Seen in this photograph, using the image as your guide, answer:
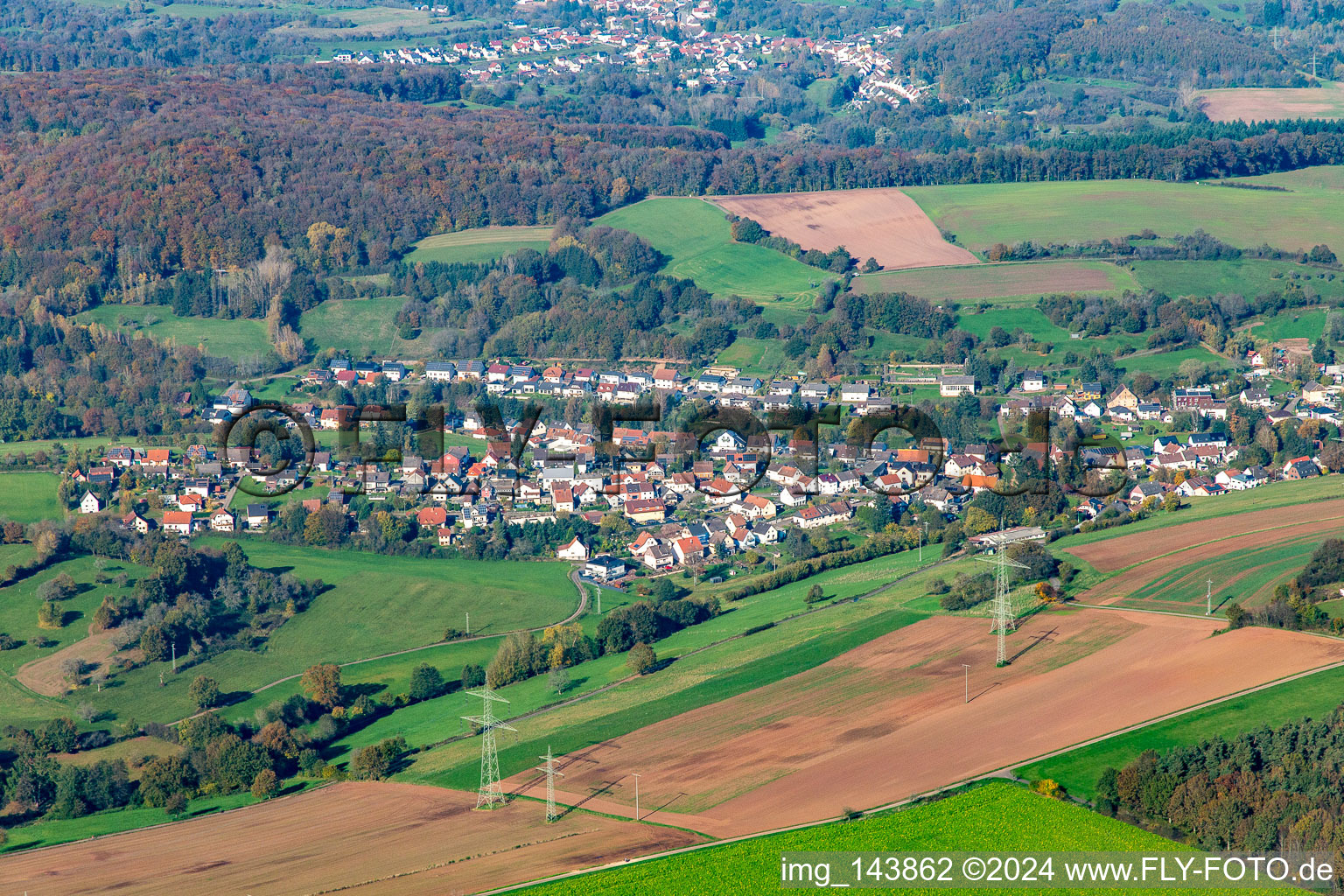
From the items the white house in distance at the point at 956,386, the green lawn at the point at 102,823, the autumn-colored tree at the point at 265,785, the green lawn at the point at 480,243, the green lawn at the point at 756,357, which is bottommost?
the green lawn at the point at 102,823

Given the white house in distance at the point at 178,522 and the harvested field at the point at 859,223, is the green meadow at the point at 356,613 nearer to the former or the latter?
the white house in distance at the point at 178,522

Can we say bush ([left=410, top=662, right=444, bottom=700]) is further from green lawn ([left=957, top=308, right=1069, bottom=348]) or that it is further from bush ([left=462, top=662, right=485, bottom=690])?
green lawn ([left=957, top=308, right=1069, bottom=348])

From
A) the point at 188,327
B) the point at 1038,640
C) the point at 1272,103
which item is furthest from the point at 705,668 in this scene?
the point at 1272,103

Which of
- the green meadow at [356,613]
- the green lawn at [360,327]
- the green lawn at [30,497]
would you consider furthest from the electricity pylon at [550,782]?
the green lawn at [360,327]

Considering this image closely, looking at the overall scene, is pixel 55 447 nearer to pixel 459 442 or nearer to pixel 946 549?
pixel 459 442

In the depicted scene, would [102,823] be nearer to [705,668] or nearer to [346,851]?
[346,851]

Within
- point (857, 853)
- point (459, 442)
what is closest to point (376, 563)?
point (459, 442)
